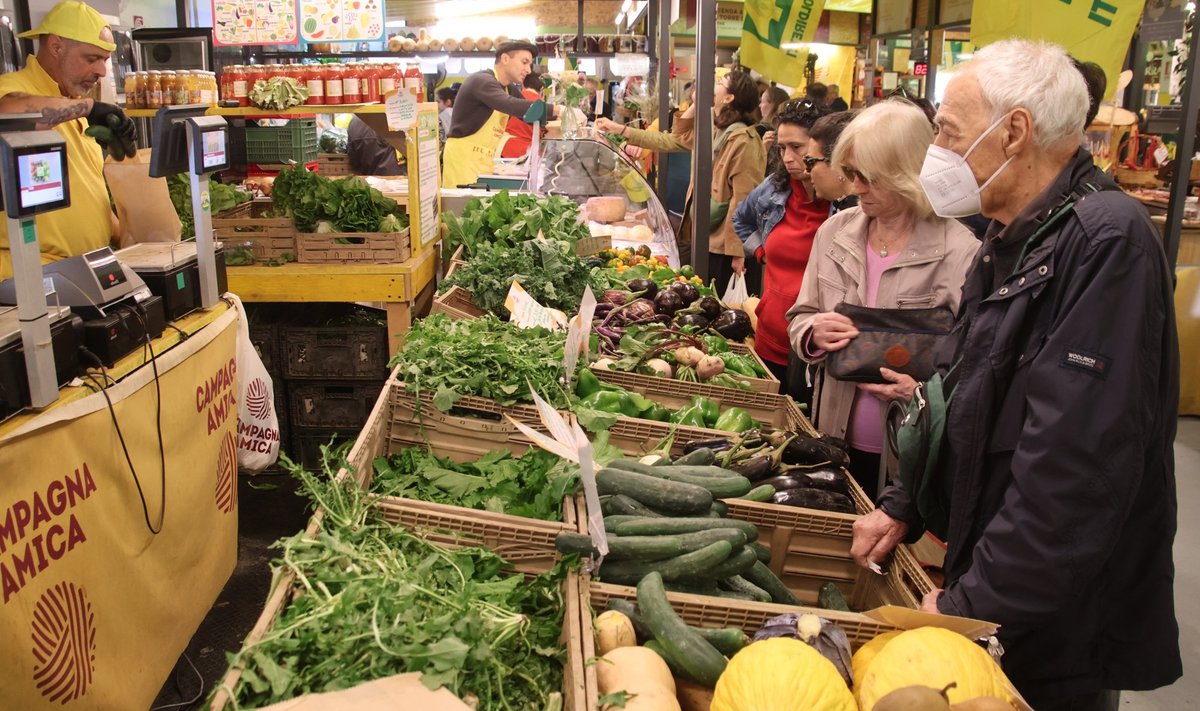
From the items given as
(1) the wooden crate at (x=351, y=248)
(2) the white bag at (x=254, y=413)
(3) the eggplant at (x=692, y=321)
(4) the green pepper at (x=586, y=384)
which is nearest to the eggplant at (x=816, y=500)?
(4) the green pepper at (x=586, y=384)

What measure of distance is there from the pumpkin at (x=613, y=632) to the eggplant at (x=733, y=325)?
2544 millimetres

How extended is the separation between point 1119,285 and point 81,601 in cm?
272

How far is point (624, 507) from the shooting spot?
2.26 metres

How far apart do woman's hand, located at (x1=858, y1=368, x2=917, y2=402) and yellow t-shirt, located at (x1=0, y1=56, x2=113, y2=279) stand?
11.5 ft

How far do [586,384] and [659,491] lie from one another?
1.05 meters

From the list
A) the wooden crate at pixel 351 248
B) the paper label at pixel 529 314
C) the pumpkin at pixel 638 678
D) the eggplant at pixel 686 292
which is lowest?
the pumpkin at pixel 638 678

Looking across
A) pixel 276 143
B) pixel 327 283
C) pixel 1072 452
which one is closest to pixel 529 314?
pixel 327 283

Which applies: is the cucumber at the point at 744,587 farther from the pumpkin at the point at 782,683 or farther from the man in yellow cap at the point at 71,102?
the man in yellow cap at the point at 71,102

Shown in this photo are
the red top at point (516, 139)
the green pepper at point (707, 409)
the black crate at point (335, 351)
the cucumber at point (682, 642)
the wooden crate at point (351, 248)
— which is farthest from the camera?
the red top at point (516, 139)

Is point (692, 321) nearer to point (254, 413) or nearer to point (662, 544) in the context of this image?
point (254, 413)

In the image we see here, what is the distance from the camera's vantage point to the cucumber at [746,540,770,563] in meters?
2.29

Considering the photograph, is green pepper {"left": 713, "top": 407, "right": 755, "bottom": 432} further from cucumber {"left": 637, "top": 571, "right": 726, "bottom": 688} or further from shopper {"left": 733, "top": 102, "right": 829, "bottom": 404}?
cucumber {"left": 637, "top": 571, "right": 726, "bottom": 688}

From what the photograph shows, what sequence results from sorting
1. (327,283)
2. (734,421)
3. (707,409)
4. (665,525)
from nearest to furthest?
(665,525) < (734,421) < (707,409) < (327,283)

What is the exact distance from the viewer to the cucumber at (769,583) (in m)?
2.24
